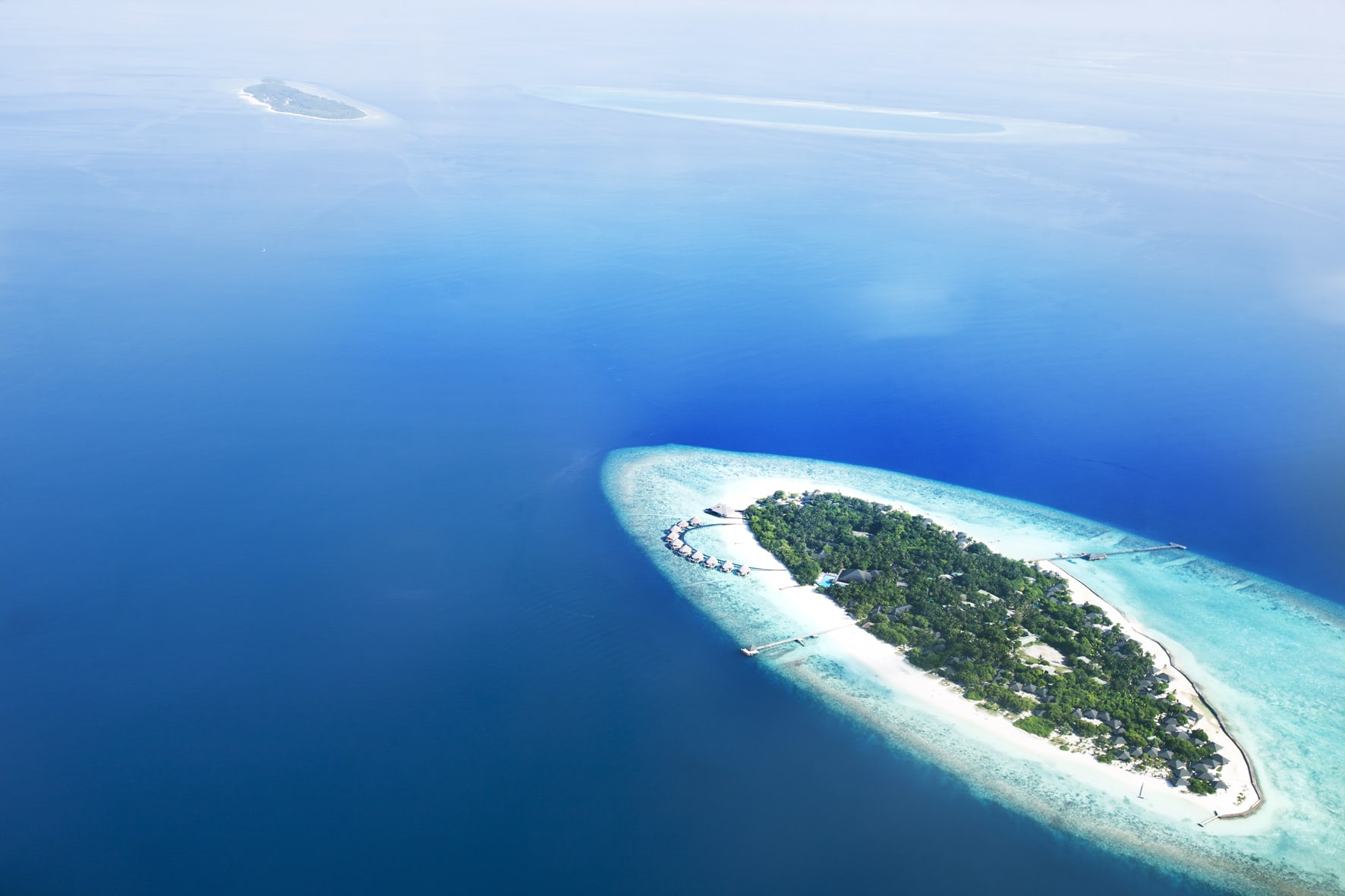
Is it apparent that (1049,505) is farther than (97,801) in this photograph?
Yes

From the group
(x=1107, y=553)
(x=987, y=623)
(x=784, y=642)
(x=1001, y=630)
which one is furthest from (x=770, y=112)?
(x=784, y=642)

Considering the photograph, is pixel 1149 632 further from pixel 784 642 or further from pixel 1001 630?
pixel 784 642

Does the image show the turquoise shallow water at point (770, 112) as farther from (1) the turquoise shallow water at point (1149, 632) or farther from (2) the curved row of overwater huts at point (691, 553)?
(2) the curved row of overwater huts at point (691, 553)

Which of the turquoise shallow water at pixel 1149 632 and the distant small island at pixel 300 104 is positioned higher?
the distant small island at pixel 300 104

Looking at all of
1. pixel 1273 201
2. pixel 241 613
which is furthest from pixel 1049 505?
pixel 1273 201

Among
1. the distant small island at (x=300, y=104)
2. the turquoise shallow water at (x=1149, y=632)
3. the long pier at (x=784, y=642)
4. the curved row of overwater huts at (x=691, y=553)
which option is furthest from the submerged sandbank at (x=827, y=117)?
the long pier at (x=784, y=642)

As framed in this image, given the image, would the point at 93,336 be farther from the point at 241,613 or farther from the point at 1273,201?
the point at 1273,201
